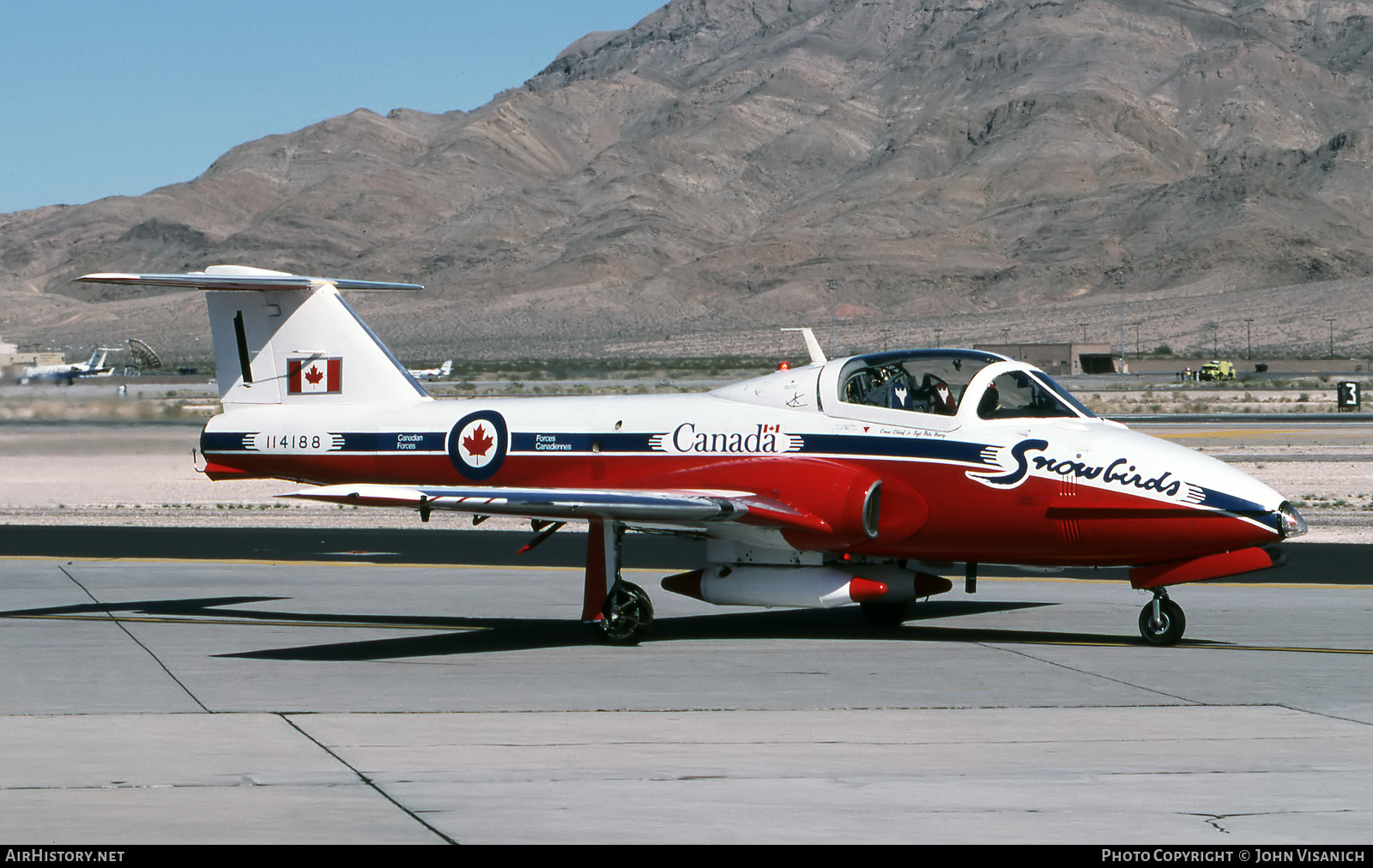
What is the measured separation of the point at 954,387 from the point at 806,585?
235cm

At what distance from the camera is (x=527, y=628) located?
17656 mm

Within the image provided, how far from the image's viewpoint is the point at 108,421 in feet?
94.6

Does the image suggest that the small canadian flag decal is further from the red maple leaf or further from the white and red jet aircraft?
the red maple leaf

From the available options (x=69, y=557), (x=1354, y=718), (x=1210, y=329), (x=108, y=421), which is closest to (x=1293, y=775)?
(x=1354, y=718)

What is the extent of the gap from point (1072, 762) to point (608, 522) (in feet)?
21.5

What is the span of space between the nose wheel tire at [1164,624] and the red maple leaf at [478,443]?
266 inches

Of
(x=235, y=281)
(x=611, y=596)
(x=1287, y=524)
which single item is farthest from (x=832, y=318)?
(x=1287, y=524)

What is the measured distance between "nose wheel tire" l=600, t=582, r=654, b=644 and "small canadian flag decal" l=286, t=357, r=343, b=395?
14.8 feet

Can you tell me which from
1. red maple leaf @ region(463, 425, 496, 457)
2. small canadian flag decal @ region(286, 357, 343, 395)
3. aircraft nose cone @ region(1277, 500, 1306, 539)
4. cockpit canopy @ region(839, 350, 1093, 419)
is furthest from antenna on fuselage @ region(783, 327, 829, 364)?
small canadian flag decal @ region(286, 357, 343, 395)

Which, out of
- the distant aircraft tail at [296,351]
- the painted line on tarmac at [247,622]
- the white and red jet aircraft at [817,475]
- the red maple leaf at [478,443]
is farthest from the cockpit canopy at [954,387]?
the distant aircraft tail at [296,351]

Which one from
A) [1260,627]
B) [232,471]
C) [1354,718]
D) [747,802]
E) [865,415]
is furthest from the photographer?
[232,471]

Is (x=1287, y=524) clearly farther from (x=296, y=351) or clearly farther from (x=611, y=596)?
(x=296, y=351)

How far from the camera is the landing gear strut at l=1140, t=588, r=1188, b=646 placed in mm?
15930

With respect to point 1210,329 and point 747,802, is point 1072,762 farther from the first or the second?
point 1210,329
